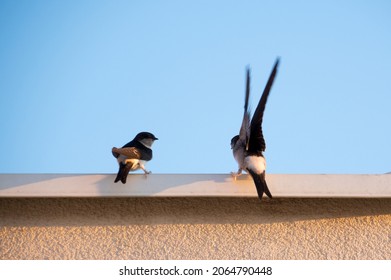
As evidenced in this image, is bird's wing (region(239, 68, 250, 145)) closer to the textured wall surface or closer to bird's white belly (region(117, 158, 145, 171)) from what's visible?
the textured wall surface

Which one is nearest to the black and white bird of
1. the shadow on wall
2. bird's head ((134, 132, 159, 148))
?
the shadow on wall

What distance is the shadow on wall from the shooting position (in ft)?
8.30

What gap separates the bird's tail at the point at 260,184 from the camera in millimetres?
2330

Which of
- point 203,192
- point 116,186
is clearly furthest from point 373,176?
point 116,186

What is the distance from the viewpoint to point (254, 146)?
2959 mm

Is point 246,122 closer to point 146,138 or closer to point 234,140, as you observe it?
point 234,140

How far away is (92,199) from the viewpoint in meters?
2.57

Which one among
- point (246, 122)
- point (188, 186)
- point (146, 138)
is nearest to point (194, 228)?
point (188, 186)

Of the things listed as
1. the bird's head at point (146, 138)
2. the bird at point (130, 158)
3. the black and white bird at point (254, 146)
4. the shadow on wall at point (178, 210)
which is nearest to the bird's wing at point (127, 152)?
the bird at point (130, 158)

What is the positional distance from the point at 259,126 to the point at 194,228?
0.71 m

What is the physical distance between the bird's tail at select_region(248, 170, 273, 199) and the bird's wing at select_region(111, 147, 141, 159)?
2.65ft

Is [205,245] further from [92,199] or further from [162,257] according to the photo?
[92,199]

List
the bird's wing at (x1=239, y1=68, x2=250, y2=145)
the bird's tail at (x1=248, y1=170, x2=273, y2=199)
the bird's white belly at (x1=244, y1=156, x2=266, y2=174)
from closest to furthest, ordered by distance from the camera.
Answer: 1. the bird's tail at (x1=248, y1=170, x2=273, y2=199)
2. the bird's white belly at (x1=244, y1=156, x2=266, y2=174)
3. the bird's wing at (x1=239, y1=68, x2=250, y2=145)

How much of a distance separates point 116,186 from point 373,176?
4.18 feet
